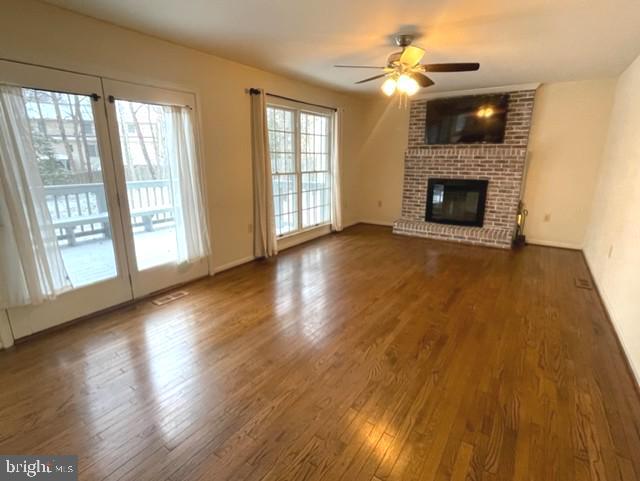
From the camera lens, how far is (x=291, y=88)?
15.7 ft

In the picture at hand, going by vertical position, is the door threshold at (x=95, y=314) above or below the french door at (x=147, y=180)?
below

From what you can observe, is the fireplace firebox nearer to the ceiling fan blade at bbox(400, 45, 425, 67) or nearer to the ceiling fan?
the ceiling fan

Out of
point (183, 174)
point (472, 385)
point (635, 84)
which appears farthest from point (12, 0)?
point (635, 84)

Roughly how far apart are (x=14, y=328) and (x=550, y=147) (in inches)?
271

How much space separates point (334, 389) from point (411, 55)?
2.87 m

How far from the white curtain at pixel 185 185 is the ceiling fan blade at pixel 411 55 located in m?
2.24

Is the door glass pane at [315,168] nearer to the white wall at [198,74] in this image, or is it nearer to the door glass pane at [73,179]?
the white wall at [198,74]

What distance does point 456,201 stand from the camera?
5.94 meters

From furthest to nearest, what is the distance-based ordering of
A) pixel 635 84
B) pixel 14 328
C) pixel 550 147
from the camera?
1. pixel 550 147
2. pixel 635 84
3. pixel 14 328

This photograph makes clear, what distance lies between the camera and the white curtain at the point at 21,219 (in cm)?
231

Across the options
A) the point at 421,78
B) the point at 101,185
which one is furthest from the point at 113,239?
the point at 421,78

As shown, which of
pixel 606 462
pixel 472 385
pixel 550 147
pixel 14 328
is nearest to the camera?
pixel 606 462

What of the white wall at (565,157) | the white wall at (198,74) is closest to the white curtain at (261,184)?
the white wall at (198,74)

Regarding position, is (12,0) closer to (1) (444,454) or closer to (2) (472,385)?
(1) (444,454)
